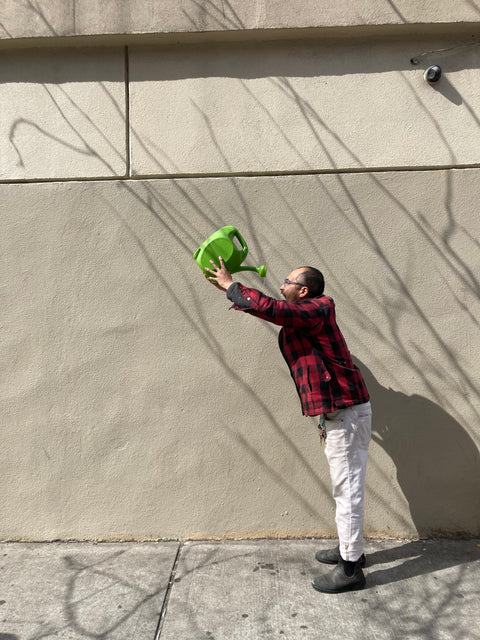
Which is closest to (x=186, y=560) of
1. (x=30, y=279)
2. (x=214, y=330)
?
(x=214, y=330)

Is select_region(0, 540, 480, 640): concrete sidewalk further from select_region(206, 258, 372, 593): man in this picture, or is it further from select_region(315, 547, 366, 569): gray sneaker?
select_region(206, 258, 372, 593): man

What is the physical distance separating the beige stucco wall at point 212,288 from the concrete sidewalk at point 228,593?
0.52ft

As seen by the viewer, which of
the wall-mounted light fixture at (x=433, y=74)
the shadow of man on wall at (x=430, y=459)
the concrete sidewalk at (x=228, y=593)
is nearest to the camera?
the concrete sidewalk at (x=228, y=593)

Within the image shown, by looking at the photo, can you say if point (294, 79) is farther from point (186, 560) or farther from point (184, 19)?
point (186, 560)

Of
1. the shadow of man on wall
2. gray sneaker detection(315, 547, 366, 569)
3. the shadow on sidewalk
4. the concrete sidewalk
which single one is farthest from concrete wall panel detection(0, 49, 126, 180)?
the shadow on sidewalk

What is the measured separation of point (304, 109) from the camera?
3449mm

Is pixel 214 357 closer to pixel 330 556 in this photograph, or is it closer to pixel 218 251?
pixel 218 251

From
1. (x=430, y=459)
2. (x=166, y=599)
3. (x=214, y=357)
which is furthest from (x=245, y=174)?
(x=166, y=599)

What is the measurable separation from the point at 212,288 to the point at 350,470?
1.40 m

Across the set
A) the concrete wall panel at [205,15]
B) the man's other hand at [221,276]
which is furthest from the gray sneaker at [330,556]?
the concrete wall panel at [205,15]

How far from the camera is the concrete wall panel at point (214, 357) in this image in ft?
11.2

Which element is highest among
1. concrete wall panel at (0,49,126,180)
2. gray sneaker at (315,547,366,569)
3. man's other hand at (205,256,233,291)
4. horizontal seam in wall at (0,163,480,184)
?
concrete wall panel at (0,49,126,180)

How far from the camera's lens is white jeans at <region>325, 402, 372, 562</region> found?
9.30ft

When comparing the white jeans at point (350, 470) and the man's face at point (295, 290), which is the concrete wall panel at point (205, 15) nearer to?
the man's face at point (295, 290)
